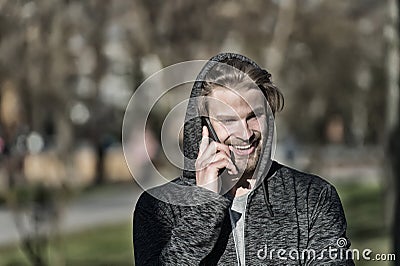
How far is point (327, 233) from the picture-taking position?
265 cm

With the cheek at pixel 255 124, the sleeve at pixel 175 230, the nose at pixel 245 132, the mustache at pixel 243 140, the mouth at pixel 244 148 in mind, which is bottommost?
the sleeve at pixel 175 230

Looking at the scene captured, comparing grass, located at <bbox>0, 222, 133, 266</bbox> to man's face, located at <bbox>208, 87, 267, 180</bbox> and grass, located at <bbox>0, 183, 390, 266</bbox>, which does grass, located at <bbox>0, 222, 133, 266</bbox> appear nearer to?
grass, located at <bbox>0, 183, 390, 266</bbox>

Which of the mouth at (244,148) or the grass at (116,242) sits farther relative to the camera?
the grass at (116,242)

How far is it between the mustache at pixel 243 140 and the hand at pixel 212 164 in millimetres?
21

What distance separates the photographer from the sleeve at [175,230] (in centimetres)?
256

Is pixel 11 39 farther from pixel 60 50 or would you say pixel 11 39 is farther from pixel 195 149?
pixel 195 149

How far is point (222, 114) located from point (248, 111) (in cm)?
7

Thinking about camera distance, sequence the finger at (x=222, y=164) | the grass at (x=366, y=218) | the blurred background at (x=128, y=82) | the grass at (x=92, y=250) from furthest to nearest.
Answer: the grass at (x=366, y=218) < the grass at (x=92, y=250) < the blurred background at (x=128, y=82) < the finger at (x=222, y=164)

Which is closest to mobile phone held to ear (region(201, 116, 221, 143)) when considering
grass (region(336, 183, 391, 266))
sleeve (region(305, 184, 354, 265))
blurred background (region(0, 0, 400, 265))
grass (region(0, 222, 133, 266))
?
sleeve (region(305, 184, 354, 265))

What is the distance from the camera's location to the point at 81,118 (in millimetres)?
31734

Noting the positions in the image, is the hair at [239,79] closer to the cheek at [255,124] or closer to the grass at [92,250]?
the cheek at [255,124]

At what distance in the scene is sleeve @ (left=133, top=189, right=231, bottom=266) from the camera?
2.56 m

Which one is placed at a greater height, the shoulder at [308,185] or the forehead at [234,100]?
the forehead at [234,100]

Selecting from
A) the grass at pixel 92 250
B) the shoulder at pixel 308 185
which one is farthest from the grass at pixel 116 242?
the shoulder at pixel 308 185
